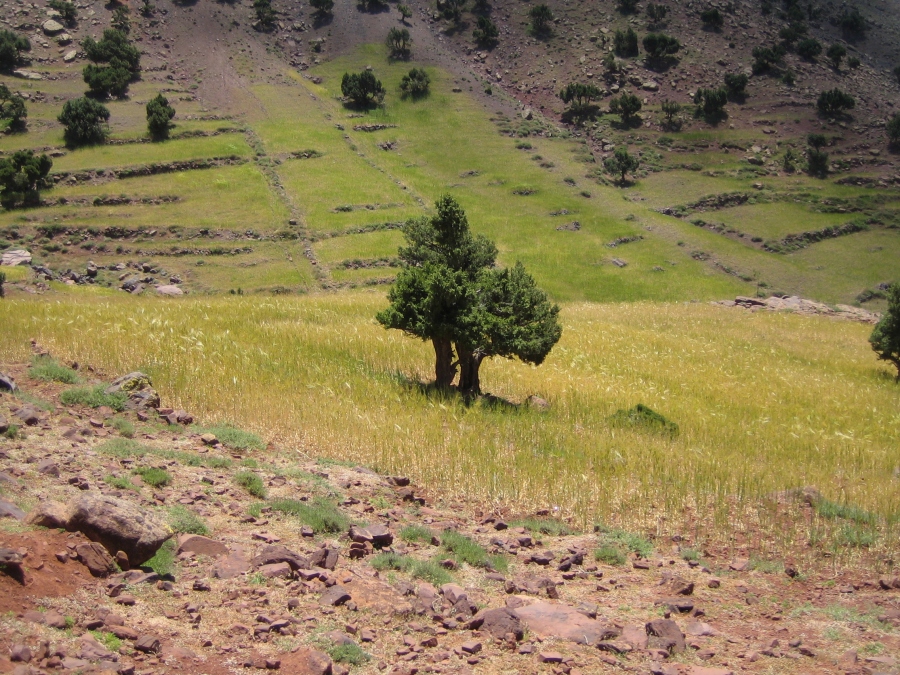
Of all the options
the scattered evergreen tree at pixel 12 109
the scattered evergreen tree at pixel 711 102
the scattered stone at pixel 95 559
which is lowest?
the scattered evergreen tree at pixel 12 109

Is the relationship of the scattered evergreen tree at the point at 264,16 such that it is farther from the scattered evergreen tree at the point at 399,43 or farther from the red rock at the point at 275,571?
the red rock at the point at 275,571

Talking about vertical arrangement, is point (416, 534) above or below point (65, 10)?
below

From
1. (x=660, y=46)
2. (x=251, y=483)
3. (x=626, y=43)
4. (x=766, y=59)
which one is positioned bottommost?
(x=251, y=483)

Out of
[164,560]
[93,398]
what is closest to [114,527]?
[164,560]

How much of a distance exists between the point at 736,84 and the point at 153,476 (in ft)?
345

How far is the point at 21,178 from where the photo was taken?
61344 mm

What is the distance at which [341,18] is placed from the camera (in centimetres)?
11506

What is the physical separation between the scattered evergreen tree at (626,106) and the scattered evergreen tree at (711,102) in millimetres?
7932

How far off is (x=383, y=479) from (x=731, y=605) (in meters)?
5.34

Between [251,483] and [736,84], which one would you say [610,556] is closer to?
[251,483]

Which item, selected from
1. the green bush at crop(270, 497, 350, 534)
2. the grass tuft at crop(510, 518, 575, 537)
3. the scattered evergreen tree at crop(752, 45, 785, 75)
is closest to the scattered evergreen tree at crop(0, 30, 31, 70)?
the scattered evergreen tree at crop(752, 45, 785, 75)

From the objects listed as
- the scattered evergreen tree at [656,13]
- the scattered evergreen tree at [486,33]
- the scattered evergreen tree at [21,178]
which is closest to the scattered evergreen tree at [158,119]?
the scattered evergreen tree at [21,178]

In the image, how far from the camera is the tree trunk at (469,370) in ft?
60.1

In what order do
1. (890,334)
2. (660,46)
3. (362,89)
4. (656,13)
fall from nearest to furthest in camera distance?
(890,334) < (362,89) < (660,46) < (656,13)
